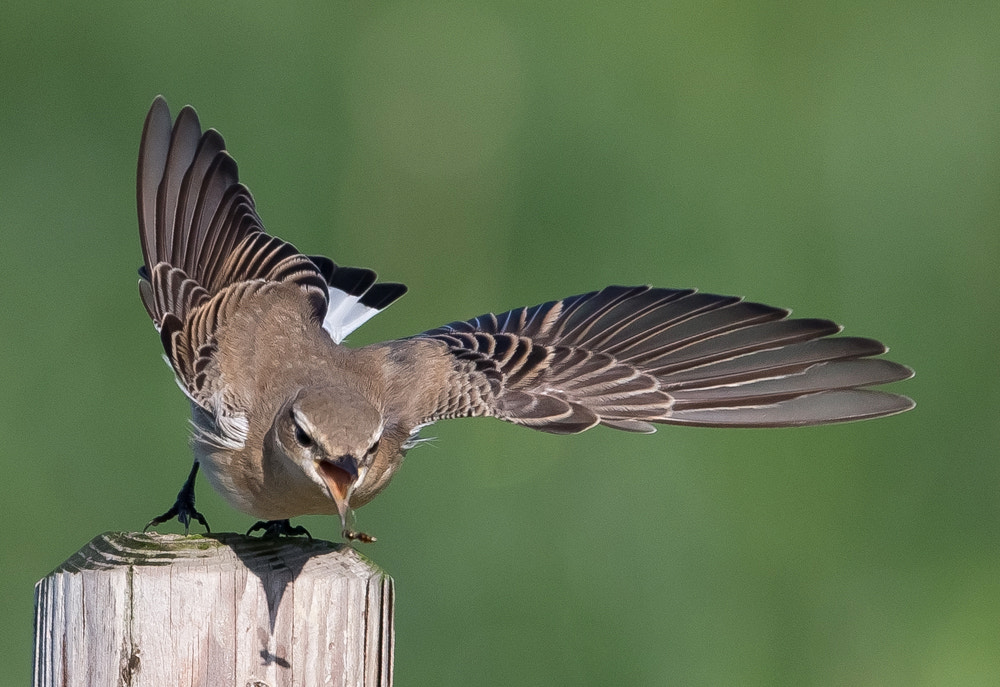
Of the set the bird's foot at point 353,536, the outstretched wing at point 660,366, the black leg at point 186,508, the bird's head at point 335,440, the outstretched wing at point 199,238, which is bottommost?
the bird's foot at point 353,536

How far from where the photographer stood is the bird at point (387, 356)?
20.3ft

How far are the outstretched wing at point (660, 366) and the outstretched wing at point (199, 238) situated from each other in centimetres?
89

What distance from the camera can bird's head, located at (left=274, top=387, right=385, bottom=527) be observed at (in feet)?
17.0

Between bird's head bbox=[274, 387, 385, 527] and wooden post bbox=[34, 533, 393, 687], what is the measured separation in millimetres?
1276

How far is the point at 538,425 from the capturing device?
6.38 m

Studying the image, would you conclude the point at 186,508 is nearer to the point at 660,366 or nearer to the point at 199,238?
the point at 199,238

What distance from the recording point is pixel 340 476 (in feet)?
17.3

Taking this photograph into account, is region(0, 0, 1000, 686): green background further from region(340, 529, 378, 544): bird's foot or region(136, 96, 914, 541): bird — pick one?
region(340, 529, 378, 544): bird's foot

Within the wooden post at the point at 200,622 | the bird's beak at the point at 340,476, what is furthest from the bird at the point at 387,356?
the wooden post at the point at 200,622

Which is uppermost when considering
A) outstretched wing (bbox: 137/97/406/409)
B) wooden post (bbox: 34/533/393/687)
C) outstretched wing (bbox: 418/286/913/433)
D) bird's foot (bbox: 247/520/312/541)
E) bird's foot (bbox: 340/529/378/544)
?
outstretched wing (bbox: 137/97/406/409)

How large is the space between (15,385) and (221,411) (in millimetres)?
2565

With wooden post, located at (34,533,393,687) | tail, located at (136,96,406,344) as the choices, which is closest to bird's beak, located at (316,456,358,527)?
wooden post, located at (34,533,393,687)

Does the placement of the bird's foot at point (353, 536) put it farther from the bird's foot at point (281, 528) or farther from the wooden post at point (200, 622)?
the bird's foot at point (281, 528)

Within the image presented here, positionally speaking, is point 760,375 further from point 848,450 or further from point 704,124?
point 704,124
